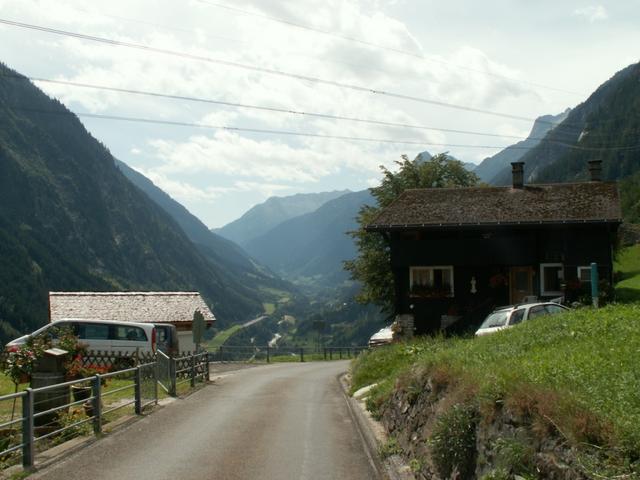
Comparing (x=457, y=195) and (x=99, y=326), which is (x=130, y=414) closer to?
(x=99, y=326)

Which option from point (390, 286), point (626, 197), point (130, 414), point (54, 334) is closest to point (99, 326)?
point (54, 334)

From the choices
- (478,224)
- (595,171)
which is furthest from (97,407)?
(595,171)

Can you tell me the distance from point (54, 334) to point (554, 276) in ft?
73.8

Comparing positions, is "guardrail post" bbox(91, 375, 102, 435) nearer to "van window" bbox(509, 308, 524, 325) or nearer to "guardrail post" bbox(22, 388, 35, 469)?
"guardrail post" bbox(22, 388, 35, 469)

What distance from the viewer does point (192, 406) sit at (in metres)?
19.0

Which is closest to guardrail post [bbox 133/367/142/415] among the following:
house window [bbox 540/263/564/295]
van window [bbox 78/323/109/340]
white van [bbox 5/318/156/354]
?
white van [bbox 5/318/156/354]

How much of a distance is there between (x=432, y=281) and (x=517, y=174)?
8.68 m

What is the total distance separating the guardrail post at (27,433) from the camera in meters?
10.4

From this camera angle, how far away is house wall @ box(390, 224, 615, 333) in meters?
34.6

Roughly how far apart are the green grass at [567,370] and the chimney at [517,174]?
2488 centimetres

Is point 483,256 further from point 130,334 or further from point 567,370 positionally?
point 567,370

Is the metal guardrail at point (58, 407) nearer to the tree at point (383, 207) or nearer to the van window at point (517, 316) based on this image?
the van window at point (517, 316)

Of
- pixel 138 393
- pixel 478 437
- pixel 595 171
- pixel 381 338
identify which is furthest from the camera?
pixel 381 338

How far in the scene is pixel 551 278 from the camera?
35594mm
